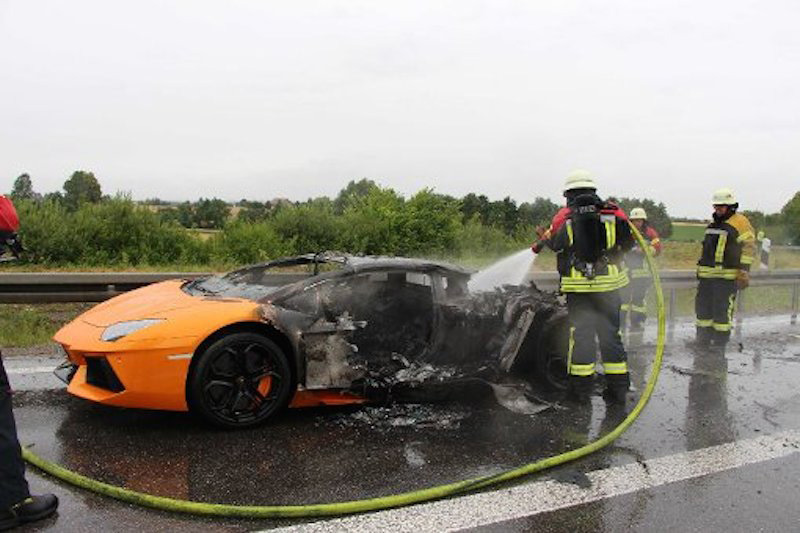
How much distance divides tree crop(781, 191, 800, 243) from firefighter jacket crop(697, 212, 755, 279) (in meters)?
35.5

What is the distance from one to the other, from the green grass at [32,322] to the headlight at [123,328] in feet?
11.2

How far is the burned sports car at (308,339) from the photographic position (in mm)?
4262

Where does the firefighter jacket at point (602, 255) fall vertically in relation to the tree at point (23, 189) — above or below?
below

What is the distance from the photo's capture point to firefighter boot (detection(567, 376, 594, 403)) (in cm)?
544

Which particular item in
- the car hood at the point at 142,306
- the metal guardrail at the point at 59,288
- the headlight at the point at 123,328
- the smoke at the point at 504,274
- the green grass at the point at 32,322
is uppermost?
the smoke at the point at 504,274

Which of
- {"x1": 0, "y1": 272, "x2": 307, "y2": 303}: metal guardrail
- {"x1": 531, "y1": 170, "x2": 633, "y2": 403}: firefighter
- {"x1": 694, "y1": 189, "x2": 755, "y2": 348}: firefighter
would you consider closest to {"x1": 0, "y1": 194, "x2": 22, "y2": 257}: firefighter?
{"x1": 531, "y1": 170, "x2": 633, "y2": 403}: firefighter

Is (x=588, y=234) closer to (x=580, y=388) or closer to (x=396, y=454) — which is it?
(x=580, y=388)

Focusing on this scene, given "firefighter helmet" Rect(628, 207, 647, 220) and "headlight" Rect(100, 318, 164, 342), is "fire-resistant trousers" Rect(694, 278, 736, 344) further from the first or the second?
"headlight" Rect(100, 318, 164, 342)

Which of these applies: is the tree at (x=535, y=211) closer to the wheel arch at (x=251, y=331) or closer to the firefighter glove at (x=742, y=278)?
the firefighter glove at (x=742, y=278)

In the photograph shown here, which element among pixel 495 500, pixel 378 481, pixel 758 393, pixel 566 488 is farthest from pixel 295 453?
pixel 758 393

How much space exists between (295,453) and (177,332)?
111cm

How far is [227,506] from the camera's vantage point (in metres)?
3.25

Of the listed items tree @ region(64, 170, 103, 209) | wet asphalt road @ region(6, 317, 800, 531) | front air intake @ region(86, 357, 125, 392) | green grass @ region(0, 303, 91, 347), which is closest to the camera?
wet asphalt road @ region(6, 317, 800, 531)

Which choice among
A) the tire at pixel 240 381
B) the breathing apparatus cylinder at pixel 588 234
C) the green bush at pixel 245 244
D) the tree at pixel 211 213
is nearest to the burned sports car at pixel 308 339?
the tire at pixel 240 381
